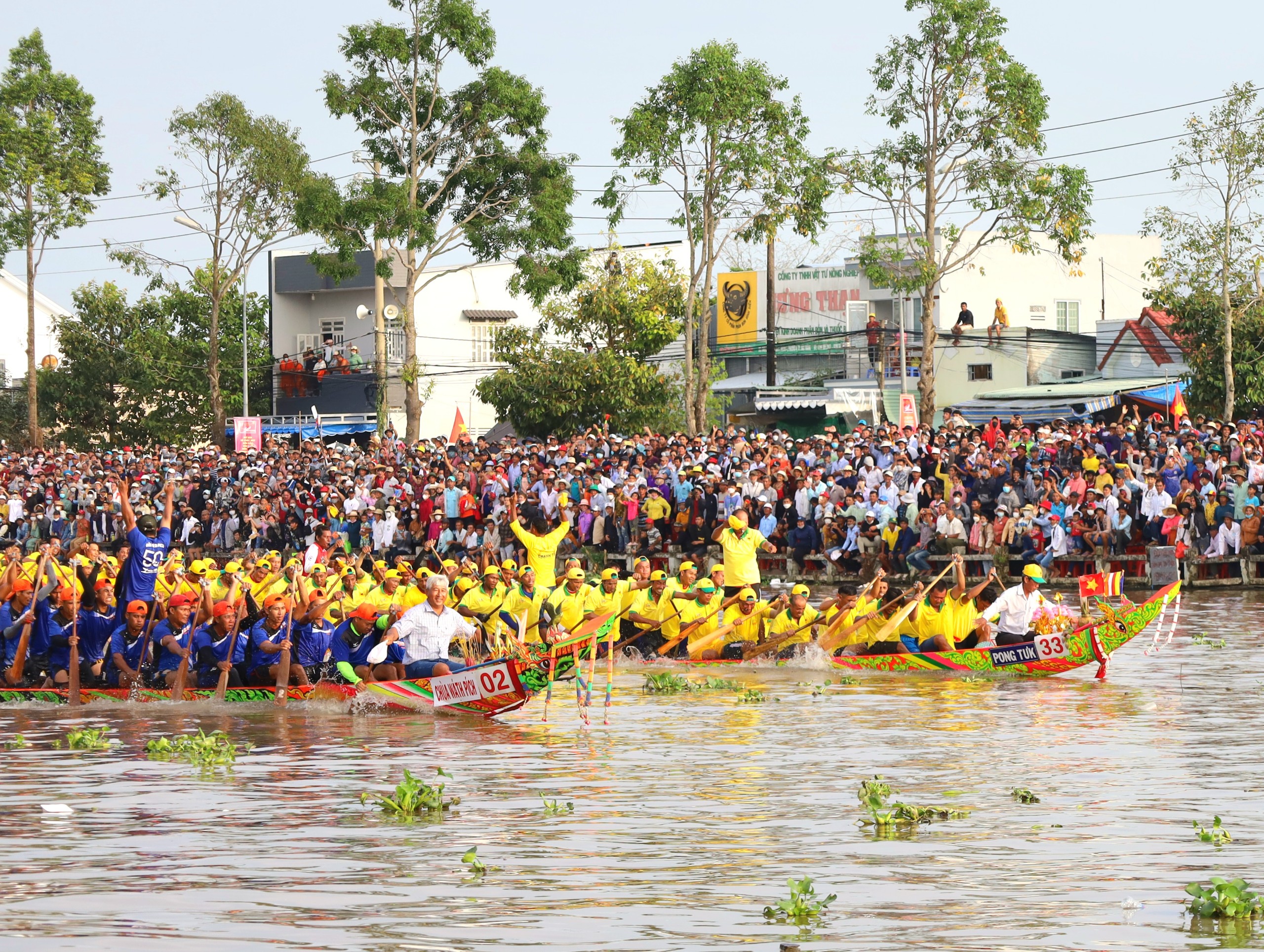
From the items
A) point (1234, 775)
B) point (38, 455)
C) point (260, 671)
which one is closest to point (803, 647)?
point (260, 671)

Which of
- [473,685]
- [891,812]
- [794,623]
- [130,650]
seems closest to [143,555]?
[130,650]

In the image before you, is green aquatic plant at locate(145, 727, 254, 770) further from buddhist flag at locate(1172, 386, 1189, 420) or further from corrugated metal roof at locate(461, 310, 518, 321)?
corrugated metal roof at locate(461, 310, 518, 321)

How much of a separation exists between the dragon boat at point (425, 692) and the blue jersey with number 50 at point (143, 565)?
0.91m

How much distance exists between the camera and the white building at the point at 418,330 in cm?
5541

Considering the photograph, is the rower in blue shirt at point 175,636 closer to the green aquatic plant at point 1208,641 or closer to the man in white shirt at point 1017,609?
the man in white shirt at point 1017,609

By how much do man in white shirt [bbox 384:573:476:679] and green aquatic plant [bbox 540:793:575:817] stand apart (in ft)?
13.0

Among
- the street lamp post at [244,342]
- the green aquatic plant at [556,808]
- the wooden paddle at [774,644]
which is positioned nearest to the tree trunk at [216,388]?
the street lamp post at [244,342]

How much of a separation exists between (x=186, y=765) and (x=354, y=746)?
1.44 m

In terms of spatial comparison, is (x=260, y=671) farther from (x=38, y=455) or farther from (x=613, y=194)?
(x=38, y=455)

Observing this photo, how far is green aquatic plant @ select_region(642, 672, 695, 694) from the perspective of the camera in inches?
683

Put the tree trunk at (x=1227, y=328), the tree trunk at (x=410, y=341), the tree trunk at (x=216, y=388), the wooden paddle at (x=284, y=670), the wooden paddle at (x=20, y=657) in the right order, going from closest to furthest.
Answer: the wooden paddle at (x=284, y=670) < the wooden paddle at (x=20, y=657) < the tree trunk at (x=1227, y=328) < the tree trunk at (x=410, y=341) < the tree trunk at (x=216, y=388)

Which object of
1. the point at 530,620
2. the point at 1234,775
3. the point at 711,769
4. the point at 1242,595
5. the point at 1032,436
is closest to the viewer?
the point at 1234,775

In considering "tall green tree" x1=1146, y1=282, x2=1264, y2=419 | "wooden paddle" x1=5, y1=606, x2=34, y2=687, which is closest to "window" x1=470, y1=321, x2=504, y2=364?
"tall green tree" x1=1146, y1=282, x2=1264, y2=419

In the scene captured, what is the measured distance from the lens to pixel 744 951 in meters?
7.26
